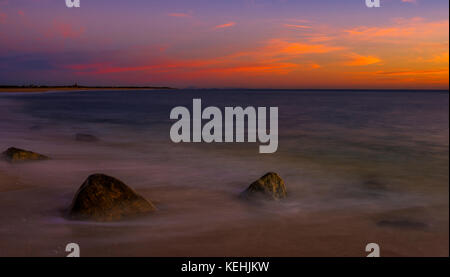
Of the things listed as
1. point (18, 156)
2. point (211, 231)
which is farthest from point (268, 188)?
point (18, 156)

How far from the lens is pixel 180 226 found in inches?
216

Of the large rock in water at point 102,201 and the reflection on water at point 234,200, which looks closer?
the reflection on water at point 234,200

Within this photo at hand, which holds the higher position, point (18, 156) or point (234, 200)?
point (18, 156)

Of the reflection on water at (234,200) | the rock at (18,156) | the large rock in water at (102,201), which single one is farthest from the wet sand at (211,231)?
the rock at (18,156)

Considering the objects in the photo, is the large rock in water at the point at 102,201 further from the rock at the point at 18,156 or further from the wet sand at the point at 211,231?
the rock at the point at 18,156

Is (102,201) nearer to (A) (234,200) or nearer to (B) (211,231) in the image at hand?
(B) (211,231)

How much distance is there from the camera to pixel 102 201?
543cm

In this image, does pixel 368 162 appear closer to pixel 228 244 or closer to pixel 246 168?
pixel 246 168

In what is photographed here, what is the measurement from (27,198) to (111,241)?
234 centimetres

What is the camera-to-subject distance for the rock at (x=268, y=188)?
662 centimetres

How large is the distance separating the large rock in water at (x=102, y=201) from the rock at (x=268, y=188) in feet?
6.57

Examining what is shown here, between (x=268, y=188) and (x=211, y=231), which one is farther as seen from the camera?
(x=268, y=188)

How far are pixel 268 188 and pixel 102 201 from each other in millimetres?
2596

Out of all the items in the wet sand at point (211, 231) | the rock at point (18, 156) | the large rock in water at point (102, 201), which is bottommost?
the wet sand at point (211, 231)
